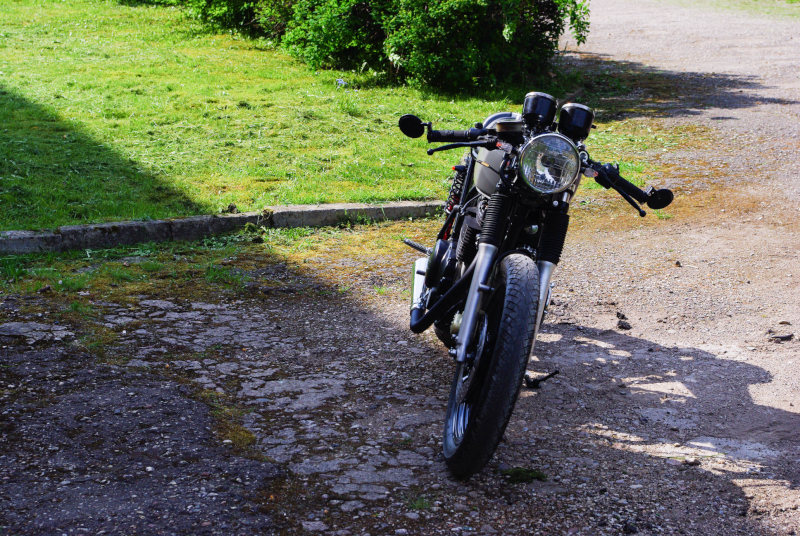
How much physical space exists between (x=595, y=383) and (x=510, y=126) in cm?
154

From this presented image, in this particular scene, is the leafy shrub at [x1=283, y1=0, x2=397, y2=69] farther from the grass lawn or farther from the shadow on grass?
the shadow on grass

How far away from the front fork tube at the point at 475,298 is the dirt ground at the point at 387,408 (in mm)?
536

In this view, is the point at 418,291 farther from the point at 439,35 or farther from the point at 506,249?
the point at 439,35

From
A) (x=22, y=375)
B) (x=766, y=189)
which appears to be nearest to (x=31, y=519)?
(x=22, y=375)

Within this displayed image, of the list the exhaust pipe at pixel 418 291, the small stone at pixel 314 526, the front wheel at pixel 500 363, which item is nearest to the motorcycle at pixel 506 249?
the front wheel at pixel 500 363

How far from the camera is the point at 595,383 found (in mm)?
3934

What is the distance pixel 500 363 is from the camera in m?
2.71

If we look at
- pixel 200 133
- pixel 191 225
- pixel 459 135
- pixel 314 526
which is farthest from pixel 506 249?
pixel 200 133

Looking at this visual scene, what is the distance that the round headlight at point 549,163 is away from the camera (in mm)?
2855

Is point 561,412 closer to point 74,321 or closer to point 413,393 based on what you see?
point 413,393

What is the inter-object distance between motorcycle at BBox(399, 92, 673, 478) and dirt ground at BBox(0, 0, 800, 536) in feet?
1.03

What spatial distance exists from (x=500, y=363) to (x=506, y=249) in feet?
2.23

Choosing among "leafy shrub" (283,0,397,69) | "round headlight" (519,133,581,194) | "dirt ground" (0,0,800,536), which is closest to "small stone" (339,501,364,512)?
"dirt ground" (0,0,800,536)

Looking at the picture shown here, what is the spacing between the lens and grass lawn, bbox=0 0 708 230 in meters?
6.52
